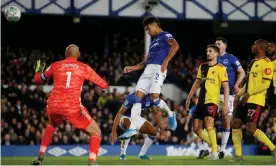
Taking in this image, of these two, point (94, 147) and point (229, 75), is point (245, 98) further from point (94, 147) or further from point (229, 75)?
point (94, 147)

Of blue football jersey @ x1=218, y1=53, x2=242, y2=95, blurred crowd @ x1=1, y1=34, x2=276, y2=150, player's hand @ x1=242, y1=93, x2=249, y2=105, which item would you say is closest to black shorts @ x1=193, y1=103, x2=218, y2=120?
player's hand @ x1=242, y1=93, x2=249, y2=105

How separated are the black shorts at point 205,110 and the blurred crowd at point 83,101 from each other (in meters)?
8.56

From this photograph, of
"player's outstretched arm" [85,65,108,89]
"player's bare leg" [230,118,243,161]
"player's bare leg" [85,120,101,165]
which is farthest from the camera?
"player's bare leg" [230,118,243,161]

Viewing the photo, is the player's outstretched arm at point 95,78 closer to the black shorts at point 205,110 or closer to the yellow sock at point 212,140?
the black shorts at point 205,110

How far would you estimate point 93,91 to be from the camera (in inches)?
1045

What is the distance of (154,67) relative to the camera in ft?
46.5

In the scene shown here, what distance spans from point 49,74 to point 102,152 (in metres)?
10.6

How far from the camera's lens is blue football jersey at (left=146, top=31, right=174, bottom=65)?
14.2 meters

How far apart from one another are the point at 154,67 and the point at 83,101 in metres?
11.6

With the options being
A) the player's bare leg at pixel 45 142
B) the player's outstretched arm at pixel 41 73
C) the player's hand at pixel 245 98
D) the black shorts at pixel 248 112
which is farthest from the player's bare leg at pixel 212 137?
the player's outstretched arm at pixel 41 73

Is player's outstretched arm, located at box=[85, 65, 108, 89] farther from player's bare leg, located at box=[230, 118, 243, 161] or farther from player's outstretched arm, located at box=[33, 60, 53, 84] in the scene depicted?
player's bare leg, located at box=[230, 118, 243, 161]

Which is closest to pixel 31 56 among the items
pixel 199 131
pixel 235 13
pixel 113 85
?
pixel 113 85

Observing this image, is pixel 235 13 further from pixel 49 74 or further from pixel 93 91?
pixel 49 74

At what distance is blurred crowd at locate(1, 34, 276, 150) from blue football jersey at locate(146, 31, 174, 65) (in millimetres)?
9405
